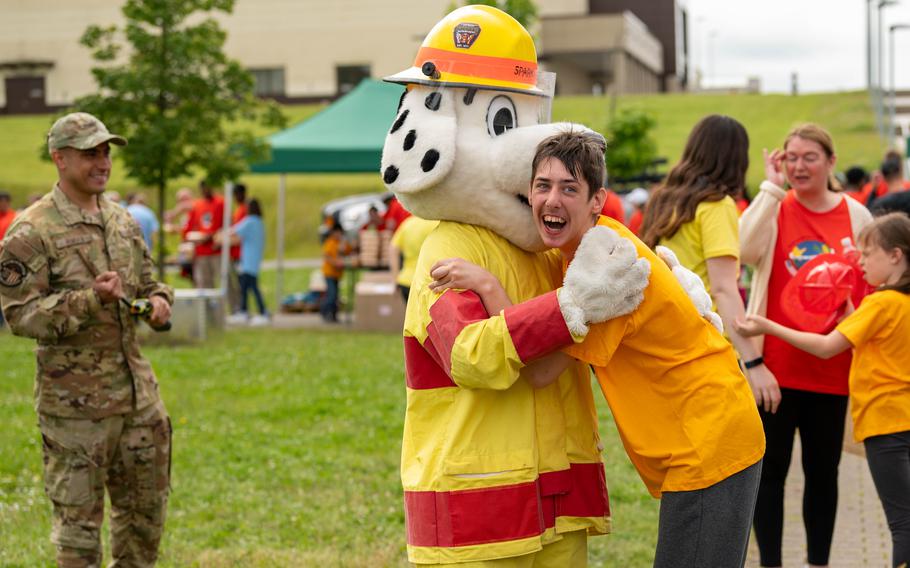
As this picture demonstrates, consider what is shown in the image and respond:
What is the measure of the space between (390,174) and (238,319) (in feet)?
48.2

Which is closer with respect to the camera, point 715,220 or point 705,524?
point 705,524

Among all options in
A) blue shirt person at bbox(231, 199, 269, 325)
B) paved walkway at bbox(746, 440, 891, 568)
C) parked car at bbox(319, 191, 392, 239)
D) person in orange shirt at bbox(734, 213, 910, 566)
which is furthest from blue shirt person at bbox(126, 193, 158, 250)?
person in orange shirt at bbox(734, 213, 910, 566)

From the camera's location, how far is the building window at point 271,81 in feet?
208

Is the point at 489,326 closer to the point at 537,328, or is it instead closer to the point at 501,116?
the point at 537,328

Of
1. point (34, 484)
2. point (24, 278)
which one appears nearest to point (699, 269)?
point (24, 278)

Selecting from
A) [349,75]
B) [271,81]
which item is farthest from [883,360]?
[271,81]

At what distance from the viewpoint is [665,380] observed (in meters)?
→ 3.42

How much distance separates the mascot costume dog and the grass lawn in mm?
2768

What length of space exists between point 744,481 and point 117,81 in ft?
42.5

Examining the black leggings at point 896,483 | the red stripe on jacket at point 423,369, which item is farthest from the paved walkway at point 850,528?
the red stripe on jacket at point 423,369

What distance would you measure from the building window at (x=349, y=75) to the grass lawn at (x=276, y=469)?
165ft

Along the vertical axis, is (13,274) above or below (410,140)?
below

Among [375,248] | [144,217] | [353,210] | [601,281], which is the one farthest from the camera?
[353,210]

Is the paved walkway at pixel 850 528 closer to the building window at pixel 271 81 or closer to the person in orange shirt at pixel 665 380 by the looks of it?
the person in orange shirt at pixel 665 380
